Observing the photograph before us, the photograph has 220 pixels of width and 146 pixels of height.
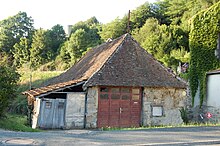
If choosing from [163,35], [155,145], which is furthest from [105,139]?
[163,35]

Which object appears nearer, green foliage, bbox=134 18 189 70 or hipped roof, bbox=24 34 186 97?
hipped roof, bbox=24 34 186 97

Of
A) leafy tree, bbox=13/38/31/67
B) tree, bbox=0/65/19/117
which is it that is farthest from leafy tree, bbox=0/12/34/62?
→ tree, bbox=0/65/19/117

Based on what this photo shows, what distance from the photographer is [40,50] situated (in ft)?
162

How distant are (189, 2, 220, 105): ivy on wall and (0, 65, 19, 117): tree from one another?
1401cm

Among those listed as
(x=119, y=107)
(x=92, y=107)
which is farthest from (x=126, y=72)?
(x=92, y=107)

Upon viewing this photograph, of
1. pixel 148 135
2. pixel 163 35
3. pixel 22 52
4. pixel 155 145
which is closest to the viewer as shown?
pixel 155 145

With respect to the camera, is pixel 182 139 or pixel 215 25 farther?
pixel 215 25

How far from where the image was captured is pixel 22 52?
4934 cm

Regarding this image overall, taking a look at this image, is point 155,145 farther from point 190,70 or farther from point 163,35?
point 163,35

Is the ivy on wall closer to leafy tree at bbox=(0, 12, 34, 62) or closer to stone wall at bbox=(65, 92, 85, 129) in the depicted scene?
stone wall at bbox=(65, 92, 85, 129)

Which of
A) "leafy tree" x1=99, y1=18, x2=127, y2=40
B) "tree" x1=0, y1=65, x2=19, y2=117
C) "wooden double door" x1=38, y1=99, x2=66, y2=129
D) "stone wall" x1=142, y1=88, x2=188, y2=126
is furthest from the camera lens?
"leafy tree" x1=99, y1=18, x2=127, y2=40

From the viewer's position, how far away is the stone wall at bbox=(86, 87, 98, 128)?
17.8 m

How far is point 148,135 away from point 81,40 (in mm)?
36569

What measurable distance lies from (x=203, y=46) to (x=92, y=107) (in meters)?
10.5
